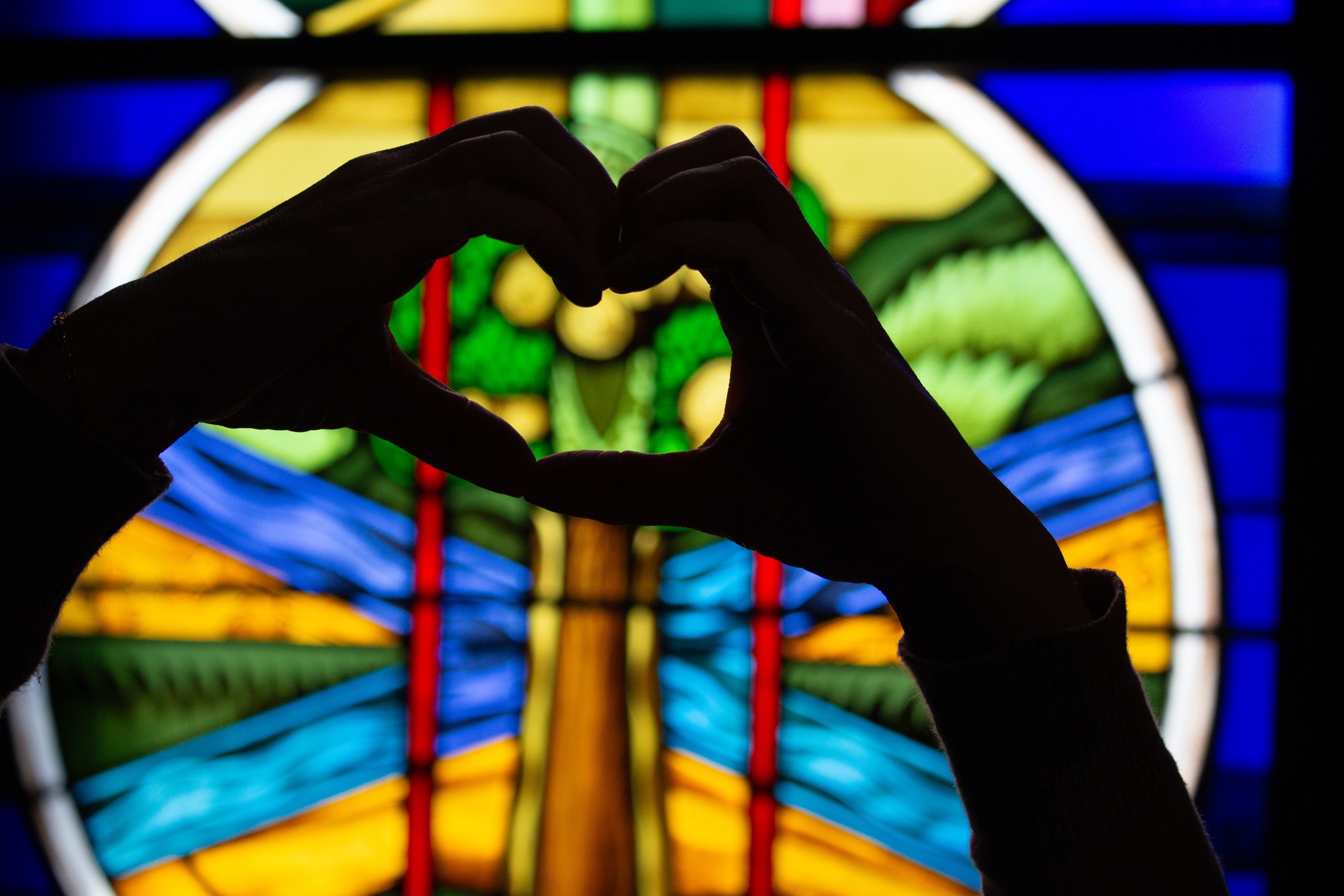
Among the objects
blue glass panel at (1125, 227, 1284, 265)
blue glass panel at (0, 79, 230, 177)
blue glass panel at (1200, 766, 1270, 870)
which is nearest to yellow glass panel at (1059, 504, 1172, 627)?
blue glass panel at (1200, 766, 1270, 870)

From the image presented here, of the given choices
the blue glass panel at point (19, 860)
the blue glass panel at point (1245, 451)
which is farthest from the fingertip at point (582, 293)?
the blue glass panel at point (19, 860)

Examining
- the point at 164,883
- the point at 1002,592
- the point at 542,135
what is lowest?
the point at 164,883

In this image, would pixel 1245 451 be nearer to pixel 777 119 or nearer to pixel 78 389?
pixel 777 119

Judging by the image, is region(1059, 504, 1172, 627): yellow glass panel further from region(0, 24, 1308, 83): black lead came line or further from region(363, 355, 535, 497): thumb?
region(363, 355, 535, 497): thumb

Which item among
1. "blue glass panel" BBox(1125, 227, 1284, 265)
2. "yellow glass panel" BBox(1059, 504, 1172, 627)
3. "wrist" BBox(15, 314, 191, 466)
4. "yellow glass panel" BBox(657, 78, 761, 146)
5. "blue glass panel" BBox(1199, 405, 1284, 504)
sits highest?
"yellow glass panel" BBox(657, 78, 761, 146)

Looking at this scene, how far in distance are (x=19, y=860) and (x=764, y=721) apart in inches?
40.4

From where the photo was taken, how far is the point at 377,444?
1110mm

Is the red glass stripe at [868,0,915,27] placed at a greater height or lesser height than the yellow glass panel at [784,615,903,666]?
greater

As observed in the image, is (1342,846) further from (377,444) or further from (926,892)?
(377,444)

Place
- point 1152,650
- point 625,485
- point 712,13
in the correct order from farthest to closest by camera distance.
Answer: point 712,13 < point 1152,650 < point 625,485

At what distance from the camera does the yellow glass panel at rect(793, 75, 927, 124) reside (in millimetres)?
1123

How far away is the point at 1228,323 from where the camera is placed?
1085mm

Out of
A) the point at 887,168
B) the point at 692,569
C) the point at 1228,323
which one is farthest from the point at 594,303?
the point at 1228,323

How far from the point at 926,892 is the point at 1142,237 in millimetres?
901
